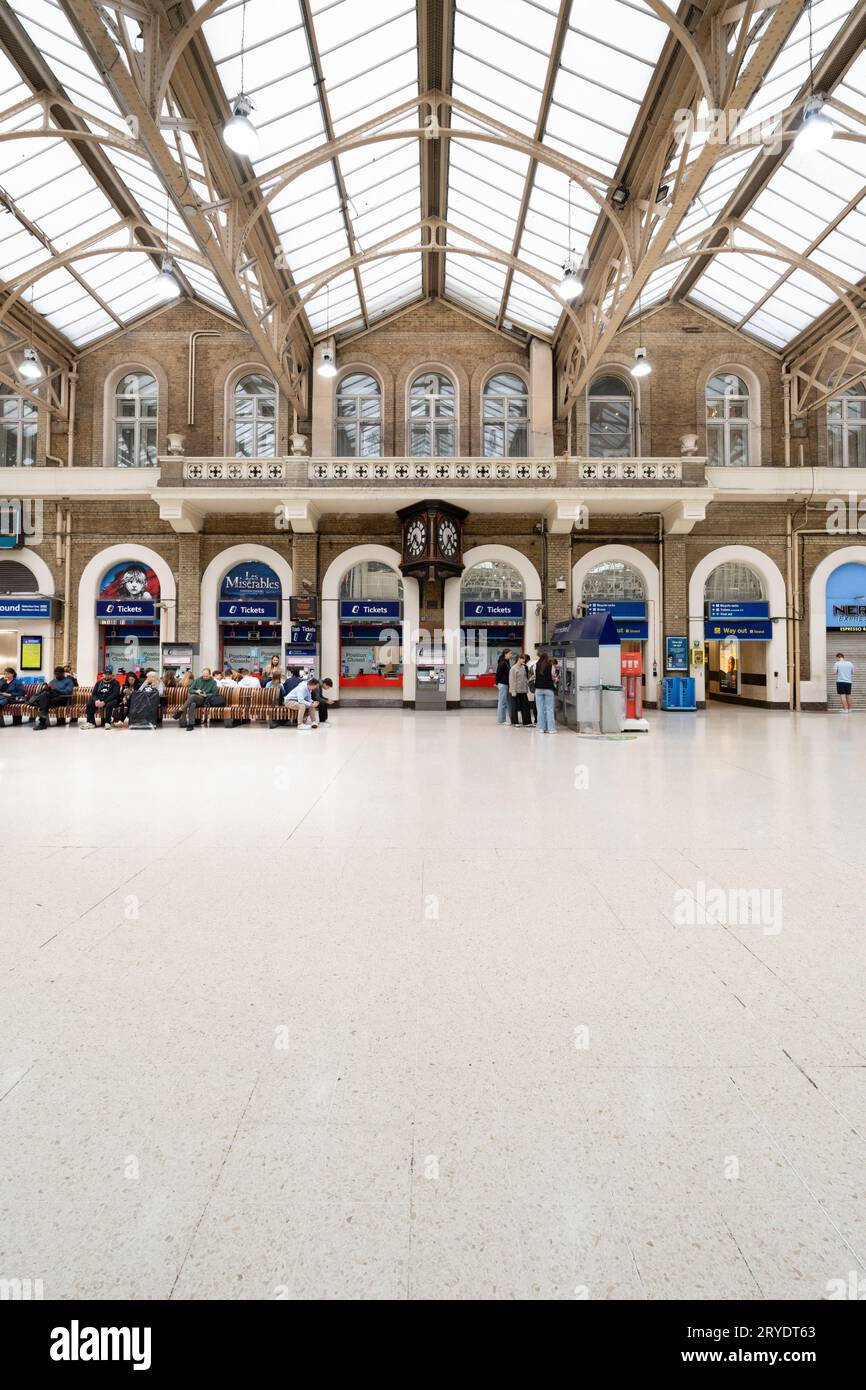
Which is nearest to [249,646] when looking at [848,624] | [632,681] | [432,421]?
[432,421]

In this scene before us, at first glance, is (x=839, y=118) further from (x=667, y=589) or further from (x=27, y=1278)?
(x=27, y=1278)

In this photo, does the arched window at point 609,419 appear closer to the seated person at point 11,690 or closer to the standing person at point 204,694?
the standing person at point 204,694

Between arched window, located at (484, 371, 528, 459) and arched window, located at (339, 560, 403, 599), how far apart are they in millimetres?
4708

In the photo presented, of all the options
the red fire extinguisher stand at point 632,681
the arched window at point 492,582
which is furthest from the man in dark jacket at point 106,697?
the red fire extinguisher stand at point 632,681

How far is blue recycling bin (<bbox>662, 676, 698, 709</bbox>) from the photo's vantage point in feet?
61.0

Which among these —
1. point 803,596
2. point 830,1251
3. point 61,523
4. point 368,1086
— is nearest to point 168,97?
point 61,523

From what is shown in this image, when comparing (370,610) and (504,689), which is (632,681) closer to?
(504,689)

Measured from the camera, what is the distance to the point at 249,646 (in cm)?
2000

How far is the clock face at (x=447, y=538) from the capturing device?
60.6 feet

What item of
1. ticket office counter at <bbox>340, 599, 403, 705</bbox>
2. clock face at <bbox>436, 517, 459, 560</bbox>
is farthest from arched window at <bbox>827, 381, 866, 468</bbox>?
ticket office counter at <bbox>340, 599, 403, 705</bbox>

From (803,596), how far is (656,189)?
12029mm

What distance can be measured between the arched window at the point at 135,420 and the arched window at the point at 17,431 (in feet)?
7.81

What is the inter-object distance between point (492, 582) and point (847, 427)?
11.4 meters

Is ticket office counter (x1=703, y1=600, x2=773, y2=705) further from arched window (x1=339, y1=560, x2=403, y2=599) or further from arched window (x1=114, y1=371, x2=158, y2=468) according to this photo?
arched window (x1=114, y1=371, x2=158, y2=468)
